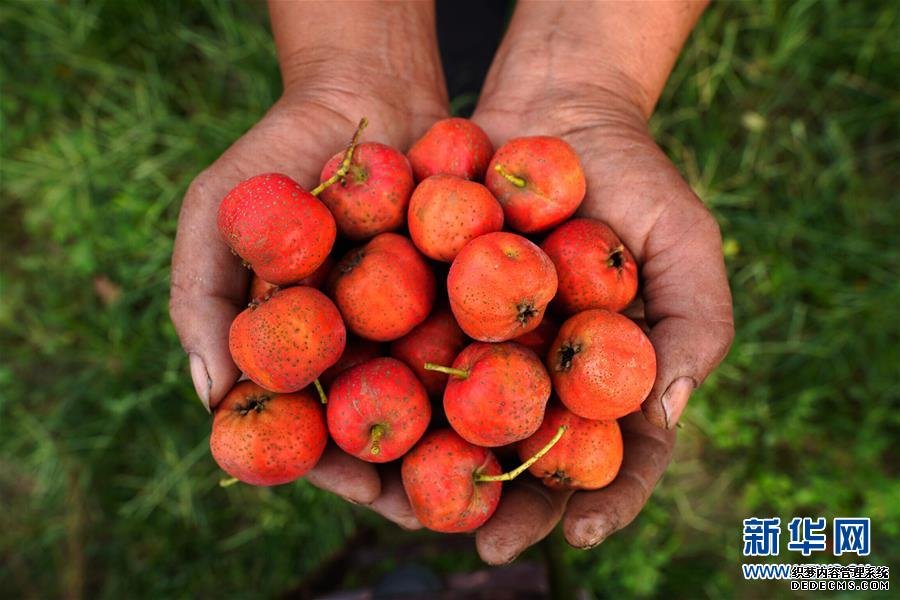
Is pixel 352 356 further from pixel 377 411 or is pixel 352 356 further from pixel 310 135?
pixel 310 135

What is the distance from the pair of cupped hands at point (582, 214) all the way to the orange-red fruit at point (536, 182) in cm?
29

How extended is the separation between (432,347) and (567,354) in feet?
1.71

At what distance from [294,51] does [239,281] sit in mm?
1388

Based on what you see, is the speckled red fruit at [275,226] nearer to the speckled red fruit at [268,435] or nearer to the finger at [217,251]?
the finger at [217,251]

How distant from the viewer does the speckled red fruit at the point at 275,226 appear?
246 centimetres

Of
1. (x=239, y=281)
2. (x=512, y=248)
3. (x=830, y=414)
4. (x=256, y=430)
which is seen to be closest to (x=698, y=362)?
(x=512, y=248)

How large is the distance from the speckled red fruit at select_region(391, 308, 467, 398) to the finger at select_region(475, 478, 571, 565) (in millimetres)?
508

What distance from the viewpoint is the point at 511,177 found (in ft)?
8.68

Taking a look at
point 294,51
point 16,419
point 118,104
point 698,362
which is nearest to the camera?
point 698,362

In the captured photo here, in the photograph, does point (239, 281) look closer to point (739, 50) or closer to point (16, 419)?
point (16, 419)

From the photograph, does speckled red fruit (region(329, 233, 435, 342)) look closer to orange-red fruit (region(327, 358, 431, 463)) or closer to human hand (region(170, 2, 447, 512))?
orange-red fruit (region(327, 358, 431, 463))

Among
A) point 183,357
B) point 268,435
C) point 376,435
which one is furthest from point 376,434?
point 183,357

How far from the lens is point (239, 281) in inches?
114

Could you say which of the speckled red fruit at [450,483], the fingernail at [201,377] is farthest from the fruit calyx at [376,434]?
the fingernail at [201,377]
